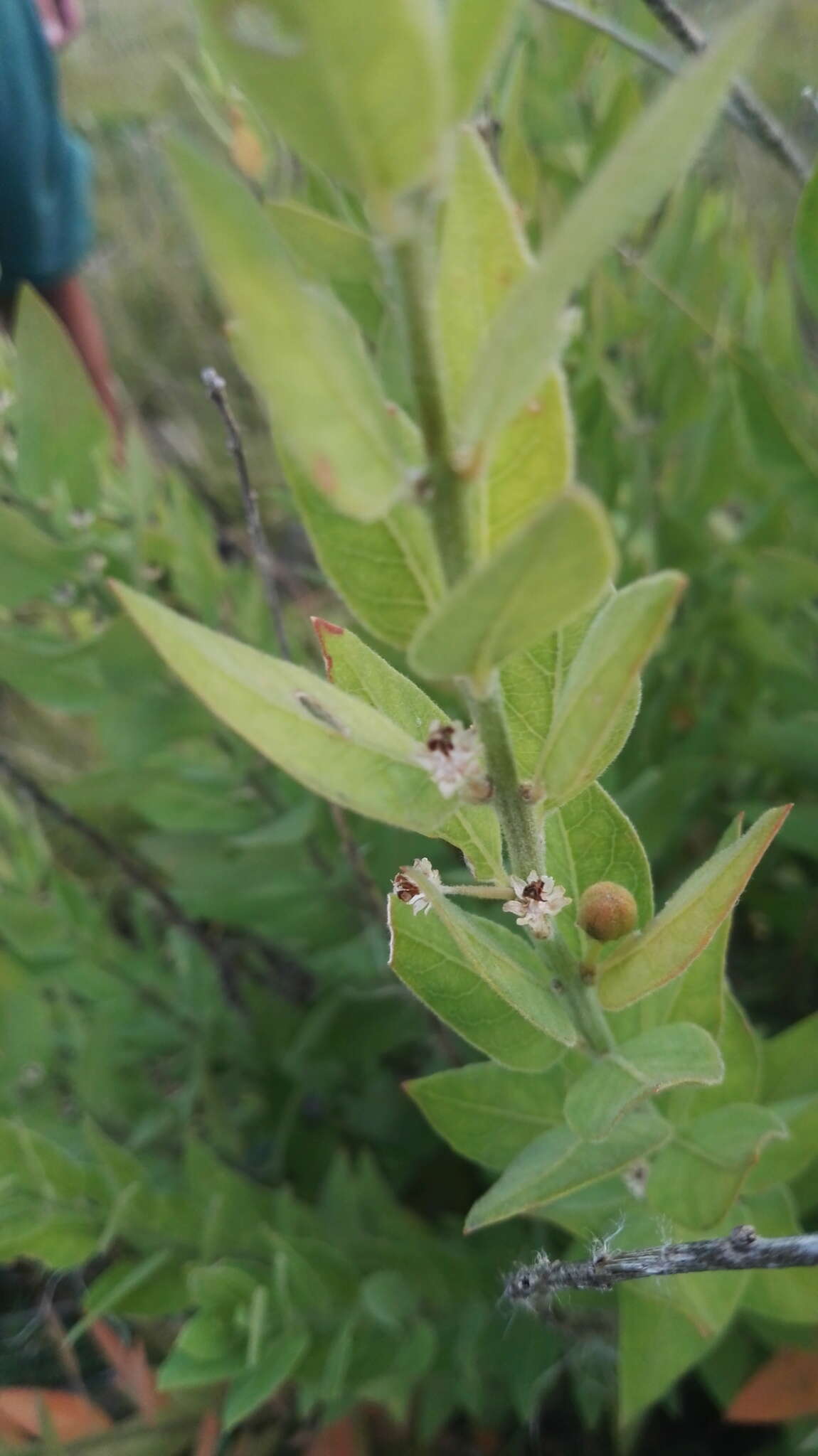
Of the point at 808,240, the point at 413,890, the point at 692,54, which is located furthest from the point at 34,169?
the point at 413,890

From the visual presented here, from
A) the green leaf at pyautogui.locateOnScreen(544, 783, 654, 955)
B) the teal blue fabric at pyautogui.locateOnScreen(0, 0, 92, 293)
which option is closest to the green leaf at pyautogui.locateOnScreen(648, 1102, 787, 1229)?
the green leaf at pyautogui.locateOnScreen(544, 783, 654, 955)

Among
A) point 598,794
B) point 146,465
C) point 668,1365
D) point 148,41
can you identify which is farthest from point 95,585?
point 148,41

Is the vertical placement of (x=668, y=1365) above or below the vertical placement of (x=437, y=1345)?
above

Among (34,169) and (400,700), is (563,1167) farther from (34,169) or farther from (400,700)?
(34,169)

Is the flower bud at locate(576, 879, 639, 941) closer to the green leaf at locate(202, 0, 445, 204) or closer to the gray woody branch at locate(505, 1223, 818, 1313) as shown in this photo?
the gray woody branch at locate(505, 1223, 818, 1313)

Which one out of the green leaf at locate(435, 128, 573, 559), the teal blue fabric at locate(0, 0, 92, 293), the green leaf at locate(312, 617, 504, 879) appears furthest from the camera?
the teal blue fabric at locate(0, 0, 92, 293)

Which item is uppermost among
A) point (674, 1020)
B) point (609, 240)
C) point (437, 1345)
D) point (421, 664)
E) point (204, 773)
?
point (609, 240)

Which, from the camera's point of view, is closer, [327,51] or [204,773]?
[327,51]

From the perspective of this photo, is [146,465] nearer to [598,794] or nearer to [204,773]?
[204,773]
